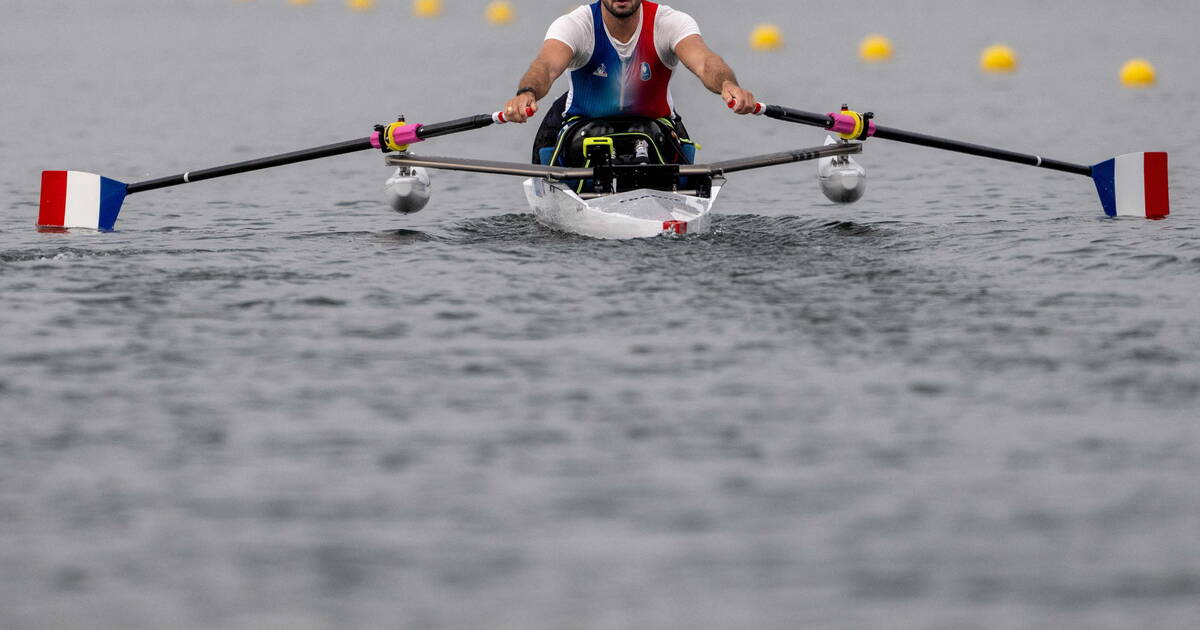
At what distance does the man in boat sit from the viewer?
1155 centimetres

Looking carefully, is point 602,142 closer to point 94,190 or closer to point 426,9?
point 94,190

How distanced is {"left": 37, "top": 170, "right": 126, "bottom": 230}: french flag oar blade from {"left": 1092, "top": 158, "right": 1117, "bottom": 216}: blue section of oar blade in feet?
25.6

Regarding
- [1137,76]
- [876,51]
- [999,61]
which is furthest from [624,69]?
[876,51]

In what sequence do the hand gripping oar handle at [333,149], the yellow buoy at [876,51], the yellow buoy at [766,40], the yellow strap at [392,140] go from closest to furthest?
the hand gripping oar handle at [333,149] → the yellow strap at [392,140] → the yellow buoy at [876,51] → the yellow buoy at [766,40]

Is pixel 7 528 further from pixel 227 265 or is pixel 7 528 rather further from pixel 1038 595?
pixel 227 265

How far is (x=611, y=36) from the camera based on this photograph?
38.4 ft

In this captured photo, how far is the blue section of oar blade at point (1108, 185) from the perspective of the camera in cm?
1262

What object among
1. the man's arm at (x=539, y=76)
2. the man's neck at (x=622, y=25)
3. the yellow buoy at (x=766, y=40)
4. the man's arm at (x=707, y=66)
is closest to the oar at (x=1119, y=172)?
the man's arm at (x=707, y=66)

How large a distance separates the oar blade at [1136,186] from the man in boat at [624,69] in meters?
3.32

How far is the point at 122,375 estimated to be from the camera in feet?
23.2

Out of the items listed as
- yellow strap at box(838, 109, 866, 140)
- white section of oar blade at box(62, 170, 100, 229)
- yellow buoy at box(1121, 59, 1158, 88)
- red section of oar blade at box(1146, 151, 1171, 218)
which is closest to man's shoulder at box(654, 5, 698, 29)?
yellow strap at box(838, 109, 866, 140)

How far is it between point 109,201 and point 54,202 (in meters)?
0.41

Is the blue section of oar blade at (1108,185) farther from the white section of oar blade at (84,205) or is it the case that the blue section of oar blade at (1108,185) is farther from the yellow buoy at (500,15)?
the yellow buoy at (500,15)

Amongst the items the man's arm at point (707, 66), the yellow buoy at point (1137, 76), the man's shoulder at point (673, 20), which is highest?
the yellow buoy at point (1137, 76)
